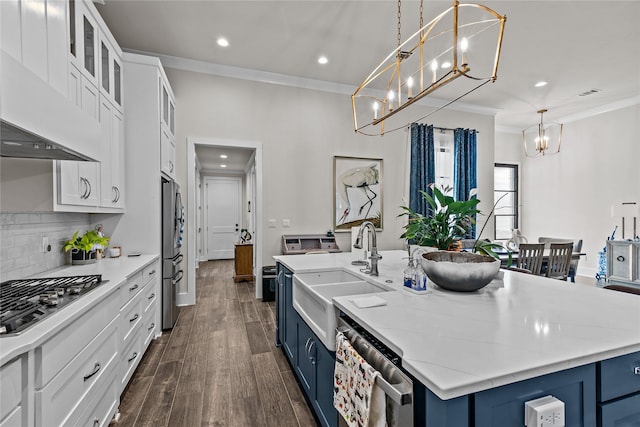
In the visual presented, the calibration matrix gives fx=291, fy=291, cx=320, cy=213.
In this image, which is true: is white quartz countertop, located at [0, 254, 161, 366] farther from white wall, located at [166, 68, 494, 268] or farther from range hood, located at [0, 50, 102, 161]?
white wall, located at [166, 68, 494, 268]

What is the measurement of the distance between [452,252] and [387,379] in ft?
3.45

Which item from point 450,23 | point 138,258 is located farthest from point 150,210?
point 450,23

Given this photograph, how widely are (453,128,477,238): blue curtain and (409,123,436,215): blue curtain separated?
598 mm

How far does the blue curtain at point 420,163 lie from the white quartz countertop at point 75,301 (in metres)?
4.20

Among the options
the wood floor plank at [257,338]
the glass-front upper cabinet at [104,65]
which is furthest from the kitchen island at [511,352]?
the glass-front upper cabinet at [104,65]

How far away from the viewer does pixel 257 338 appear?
2.97 meters

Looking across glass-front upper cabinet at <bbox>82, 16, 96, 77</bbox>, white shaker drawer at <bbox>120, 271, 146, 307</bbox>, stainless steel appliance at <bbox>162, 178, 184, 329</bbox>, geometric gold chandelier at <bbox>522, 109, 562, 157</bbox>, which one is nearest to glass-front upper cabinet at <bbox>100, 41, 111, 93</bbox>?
glass-front upper cabinet at <bbox>82, 16, 96, 77</bbox>

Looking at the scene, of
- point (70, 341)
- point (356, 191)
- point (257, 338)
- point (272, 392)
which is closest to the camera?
point (70, 341)

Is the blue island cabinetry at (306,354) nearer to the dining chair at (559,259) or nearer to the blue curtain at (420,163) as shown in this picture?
the dining chair at (559,259)

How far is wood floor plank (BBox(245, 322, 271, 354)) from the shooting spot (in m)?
2.73

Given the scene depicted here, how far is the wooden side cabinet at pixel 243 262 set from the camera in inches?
219

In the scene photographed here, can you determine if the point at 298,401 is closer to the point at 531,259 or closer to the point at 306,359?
the point at 306,359

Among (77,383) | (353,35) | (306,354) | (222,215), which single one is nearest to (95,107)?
(77,383)

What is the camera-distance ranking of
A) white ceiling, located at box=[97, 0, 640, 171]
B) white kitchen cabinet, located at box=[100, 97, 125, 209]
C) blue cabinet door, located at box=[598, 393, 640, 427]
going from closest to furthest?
blue cabinet door, located at box=[598, 393, 640, 427]
white kitchen cabinet, located at box=[100, 97, 125, 209]
white ceiling, located at box=[97, 0, 640, 171]
